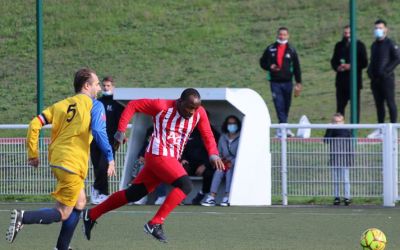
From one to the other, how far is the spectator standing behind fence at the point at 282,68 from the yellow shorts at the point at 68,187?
Result: 10.7 metres

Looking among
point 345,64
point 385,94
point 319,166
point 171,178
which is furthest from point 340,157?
point 171,178

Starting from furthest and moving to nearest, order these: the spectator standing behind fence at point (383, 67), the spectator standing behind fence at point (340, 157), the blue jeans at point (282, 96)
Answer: the blue jeans at point (282, 96)
the spectator standing behind fence at point (383, 67)
the spectator standing behind fence at point (340, 157)

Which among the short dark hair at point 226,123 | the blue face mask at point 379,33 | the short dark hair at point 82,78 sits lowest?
the short dark hair at point 226,123

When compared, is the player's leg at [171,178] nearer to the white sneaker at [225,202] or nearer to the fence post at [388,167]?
the white sneaker at [225,202]

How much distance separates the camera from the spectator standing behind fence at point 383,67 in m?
19.6

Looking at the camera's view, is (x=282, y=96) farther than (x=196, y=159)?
Yes

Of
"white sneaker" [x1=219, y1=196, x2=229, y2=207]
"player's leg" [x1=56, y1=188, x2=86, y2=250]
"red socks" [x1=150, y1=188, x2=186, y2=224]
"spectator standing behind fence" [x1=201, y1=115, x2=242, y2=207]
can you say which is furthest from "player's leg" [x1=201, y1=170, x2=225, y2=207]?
"player's leg" [x1=56, y1=188, x2=86, y2=250]

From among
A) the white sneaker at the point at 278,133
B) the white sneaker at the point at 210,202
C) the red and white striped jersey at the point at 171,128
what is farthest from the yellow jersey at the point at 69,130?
the white sneaker at the point at 278,133

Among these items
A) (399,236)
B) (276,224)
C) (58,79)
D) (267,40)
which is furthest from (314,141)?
(267,40)

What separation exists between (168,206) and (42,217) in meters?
1.71

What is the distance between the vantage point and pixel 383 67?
19891 mm

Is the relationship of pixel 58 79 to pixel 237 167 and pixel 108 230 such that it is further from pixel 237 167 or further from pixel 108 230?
pixel 108 230

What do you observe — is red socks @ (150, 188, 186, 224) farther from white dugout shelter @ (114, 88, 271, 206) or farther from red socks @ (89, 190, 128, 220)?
white dugout shelter @ (114, 88, 271, 206)

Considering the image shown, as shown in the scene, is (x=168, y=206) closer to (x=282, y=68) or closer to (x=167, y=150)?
(x=167, y=150)
